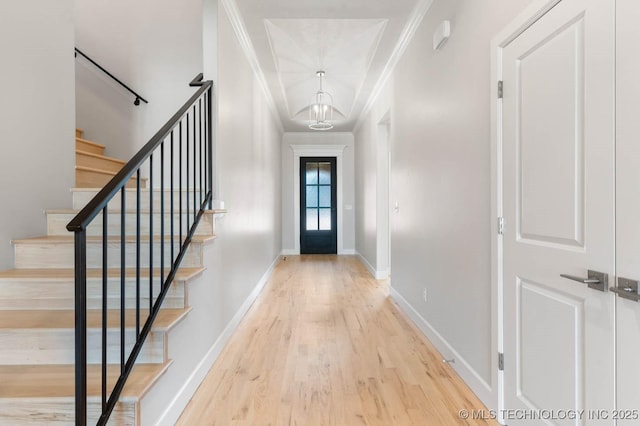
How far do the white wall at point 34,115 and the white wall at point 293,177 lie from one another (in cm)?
536

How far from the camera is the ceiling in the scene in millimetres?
2834

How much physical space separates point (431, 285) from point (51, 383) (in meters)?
2.45

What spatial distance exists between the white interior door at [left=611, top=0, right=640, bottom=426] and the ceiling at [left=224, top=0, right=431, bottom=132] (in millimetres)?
1993

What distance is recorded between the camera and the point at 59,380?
4.59 feet

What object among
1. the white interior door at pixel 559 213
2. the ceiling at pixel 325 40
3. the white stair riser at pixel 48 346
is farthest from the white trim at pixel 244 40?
the white stair riser at pixel 48 346

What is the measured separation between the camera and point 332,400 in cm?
192

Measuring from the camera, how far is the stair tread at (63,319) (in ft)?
5.09

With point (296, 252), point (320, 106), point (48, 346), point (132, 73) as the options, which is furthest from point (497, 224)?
point (296, 252)

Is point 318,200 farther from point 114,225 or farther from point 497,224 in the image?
point 497,224

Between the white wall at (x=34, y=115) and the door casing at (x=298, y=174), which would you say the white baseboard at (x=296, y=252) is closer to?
the door casing at (x=298, y=174)

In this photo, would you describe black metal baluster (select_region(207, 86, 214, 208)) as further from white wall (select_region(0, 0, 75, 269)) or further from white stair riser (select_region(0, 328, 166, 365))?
white stair riser (select_region(0, 328, 166, 365))

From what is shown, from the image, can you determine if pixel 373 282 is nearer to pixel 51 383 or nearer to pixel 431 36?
pixel 431 36

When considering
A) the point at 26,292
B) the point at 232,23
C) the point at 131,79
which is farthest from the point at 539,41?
the point at 131,79

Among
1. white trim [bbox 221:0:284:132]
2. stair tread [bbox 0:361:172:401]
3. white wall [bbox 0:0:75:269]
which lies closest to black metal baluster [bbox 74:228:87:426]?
stair tread [bbox 0:361:172:401]
